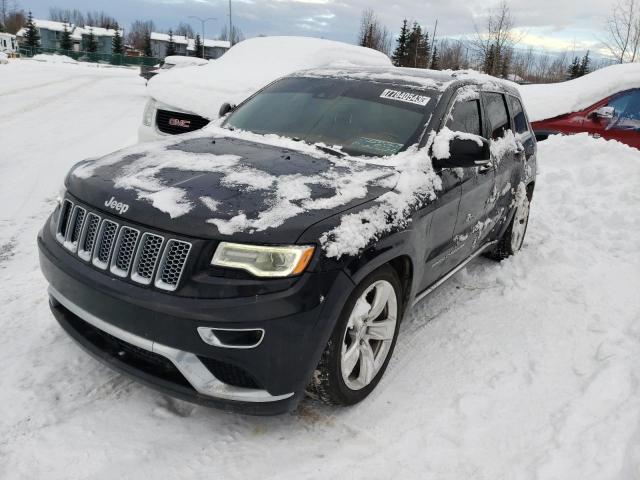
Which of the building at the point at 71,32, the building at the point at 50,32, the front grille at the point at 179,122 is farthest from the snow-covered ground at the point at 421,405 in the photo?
the building at the point at 50,32

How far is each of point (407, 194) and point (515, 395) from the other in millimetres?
1320

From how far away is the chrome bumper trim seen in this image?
2344 millimetres

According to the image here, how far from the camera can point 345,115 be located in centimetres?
371

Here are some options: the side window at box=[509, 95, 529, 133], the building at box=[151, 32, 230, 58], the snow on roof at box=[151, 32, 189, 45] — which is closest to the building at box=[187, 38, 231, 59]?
the building at box=[151, 32, 230, 58]

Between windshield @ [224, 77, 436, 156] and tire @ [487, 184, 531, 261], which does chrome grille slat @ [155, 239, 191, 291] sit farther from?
tire @ [487, 184, 531, 261]

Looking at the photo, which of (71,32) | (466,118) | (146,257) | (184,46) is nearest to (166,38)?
(184,46)

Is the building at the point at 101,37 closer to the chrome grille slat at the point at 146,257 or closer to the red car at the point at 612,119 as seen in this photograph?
the red car at the point at 612,119

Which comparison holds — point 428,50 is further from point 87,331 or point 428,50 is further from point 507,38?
point 87,331

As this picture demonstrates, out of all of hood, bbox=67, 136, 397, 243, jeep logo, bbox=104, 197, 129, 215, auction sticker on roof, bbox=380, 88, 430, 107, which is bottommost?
jeep logo, bbox=104, 197, 129, 215

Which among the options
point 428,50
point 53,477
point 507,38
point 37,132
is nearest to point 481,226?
point 53,477

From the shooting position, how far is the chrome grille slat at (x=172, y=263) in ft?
7.66

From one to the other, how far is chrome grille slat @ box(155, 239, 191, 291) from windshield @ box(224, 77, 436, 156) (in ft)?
4.58

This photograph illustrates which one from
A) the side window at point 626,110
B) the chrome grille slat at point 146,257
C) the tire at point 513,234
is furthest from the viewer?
the side window at point 626,110

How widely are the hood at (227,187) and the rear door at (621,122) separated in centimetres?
736
